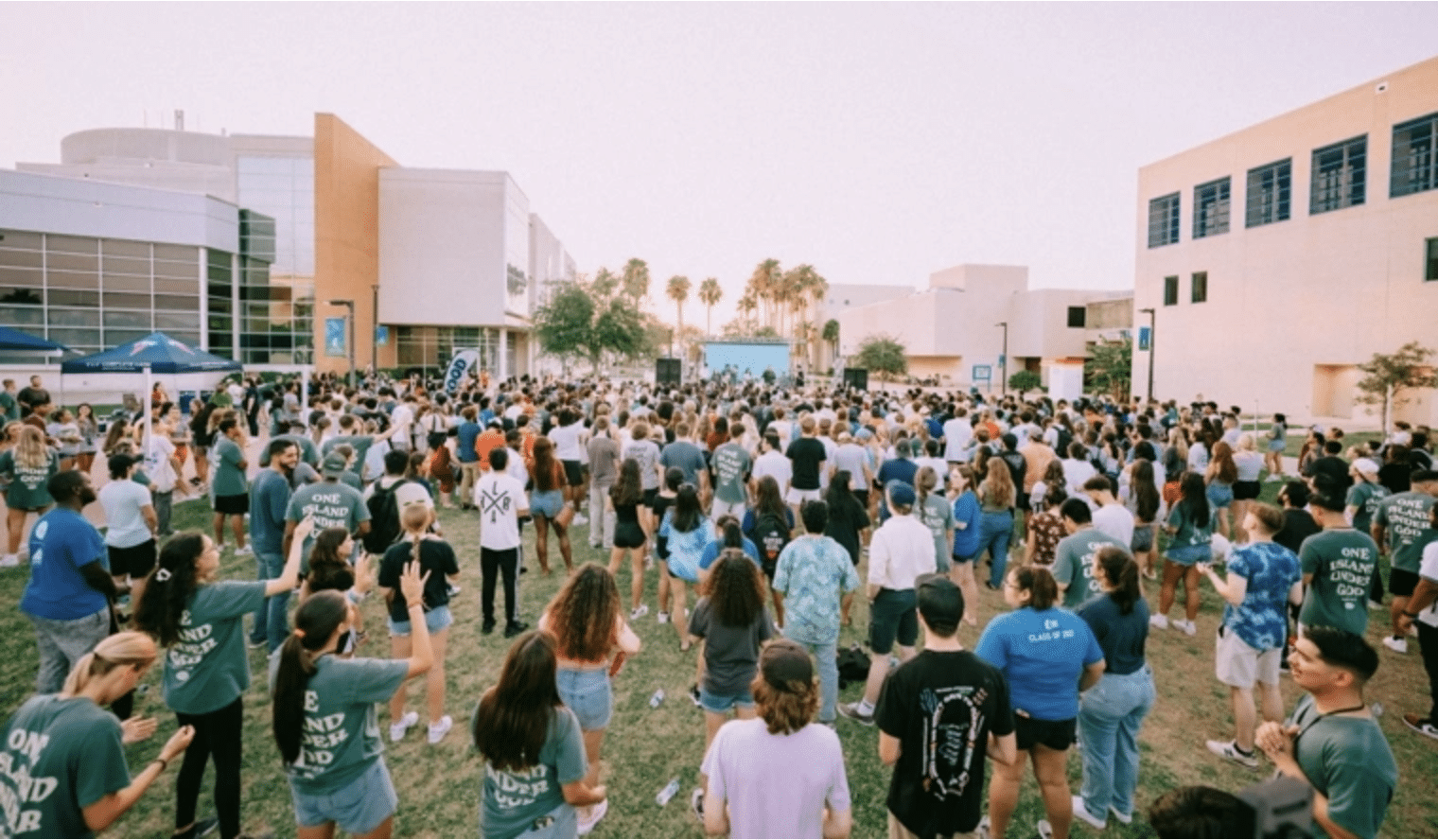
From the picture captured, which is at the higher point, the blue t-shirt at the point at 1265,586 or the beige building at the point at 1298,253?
the beige building at the point at 1298,253

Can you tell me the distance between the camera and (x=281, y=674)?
287 centimetres

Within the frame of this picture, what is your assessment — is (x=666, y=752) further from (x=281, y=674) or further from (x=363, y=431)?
(x=363, y=431)

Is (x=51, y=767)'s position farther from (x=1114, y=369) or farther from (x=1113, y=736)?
(x=1114, y=369)

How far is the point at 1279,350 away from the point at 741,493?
1205 inches

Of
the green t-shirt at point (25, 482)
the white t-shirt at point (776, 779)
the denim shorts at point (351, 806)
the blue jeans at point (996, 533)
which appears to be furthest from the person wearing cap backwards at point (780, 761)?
the green t-shirt at point (25, 482)

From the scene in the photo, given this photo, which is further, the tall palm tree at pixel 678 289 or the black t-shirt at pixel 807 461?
the tall palm tree at pixel 678 289

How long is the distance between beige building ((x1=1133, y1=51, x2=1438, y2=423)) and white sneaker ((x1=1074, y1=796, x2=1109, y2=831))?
2842 centimetres

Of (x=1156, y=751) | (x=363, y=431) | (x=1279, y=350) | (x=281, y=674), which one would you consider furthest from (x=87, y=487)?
(x=1279, y=350)

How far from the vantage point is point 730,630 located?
4.17 metres

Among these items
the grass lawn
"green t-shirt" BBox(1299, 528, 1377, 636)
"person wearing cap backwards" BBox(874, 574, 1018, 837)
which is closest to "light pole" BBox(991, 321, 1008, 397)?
the grass lawn

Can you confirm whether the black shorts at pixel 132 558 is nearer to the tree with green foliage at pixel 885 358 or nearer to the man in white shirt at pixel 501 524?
the man in white shirt at pixel 501 524

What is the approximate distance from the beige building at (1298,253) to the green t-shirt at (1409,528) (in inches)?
942

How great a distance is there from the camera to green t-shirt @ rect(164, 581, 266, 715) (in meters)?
3.62

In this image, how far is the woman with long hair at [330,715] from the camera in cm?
291
